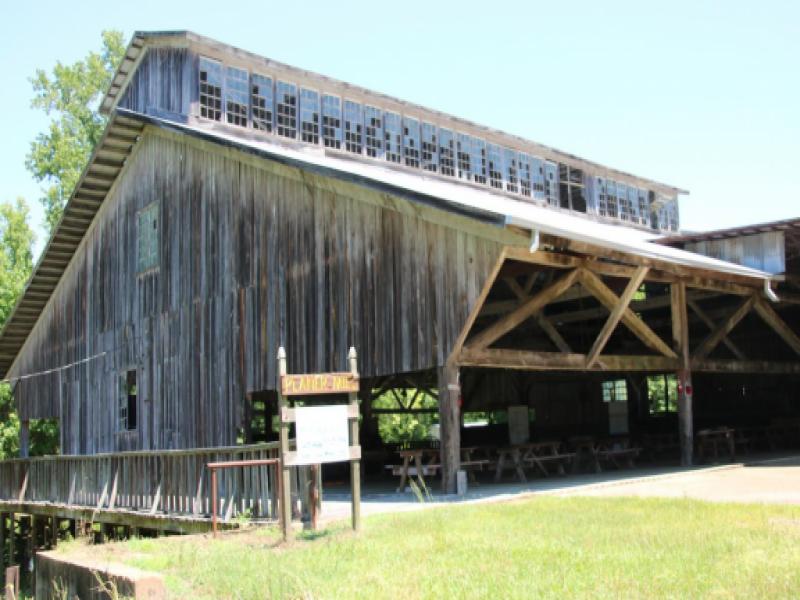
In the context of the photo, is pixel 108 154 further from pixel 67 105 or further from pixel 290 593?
pixel 67 105

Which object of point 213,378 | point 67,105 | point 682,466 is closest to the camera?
point 682,466

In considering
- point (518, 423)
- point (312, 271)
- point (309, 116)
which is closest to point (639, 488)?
point (312, 271)

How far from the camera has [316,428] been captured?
9289 mm

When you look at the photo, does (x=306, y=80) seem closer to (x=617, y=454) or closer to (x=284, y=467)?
(x=617, y=454)

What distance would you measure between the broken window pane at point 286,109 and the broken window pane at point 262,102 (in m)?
0.19

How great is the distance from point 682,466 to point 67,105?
117 feet

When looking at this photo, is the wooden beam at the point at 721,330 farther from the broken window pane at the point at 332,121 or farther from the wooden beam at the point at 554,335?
the broken window pane at the point at 332,121

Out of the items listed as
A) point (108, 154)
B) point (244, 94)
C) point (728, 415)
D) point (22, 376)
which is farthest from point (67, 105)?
point (728, 415)

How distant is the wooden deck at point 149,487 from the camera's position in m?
11.3

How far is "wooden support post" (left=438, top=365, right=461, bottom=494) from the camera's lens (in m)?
13.4

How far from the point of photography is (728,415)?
90.3ft

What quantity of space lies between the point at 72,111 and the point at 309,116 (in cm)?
2633

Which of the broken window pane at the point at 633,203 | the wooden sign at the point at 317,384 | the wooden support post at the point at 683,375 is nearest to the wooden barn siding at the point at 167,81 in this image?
the wooden support post at the point at 683,375

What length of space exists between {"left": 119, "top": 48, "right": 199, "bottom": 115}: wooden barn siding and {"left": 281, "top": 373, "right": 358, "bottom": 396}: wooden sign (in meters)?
10.9
